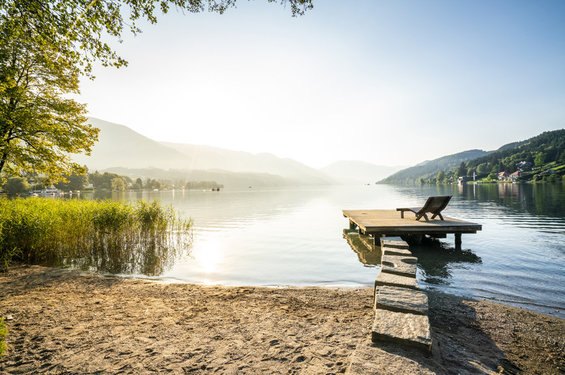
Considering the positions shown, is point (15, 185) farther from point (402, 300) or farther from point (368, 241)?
point (402, 300)

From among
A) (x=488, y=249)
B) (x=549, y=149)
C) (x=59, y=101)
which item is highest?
(x=549, y=149)

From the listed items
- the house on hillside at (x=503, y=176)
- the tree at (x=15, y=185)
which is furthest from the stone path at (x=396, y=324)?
the house on hillside at (x=503, y=176)

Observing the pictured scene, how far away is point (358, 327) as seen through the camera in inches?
191

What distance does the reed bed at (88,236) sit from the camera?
31.8 feet

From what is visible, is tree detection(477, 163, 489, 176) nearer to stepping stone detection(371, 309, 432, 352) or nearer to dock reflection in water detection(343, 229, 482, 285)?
dock reflection in water detection(343, 229, 482, 285)

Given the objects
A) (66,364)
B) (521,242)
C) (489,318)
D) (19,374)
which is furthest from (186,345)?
(521,242)

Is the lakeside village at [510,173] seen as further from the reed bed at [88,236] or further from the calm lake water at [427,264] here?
the reed bed at [88,236]

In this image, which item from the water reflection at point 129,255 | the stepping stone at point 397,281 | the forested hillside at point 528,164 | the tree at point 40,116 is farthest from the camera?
the forested hillside at point 528,164

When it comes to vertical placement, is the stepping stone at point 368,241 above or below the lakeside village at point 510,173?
below

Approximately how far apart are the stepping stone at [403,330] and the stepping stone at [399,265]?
6.93ft

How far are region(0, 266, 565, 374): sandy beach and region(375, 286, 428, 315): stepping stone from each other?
0.55 m

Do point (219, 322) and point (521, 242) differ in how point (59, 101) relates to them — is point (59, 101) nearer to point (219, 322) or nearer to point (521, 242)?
point (219, 322)

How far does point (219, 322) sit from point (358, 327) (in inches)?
104

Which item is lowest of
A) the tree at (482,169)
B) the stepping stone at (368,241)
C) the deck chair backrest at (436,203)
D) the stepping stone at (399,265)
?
the stepping stone at (368,241)
